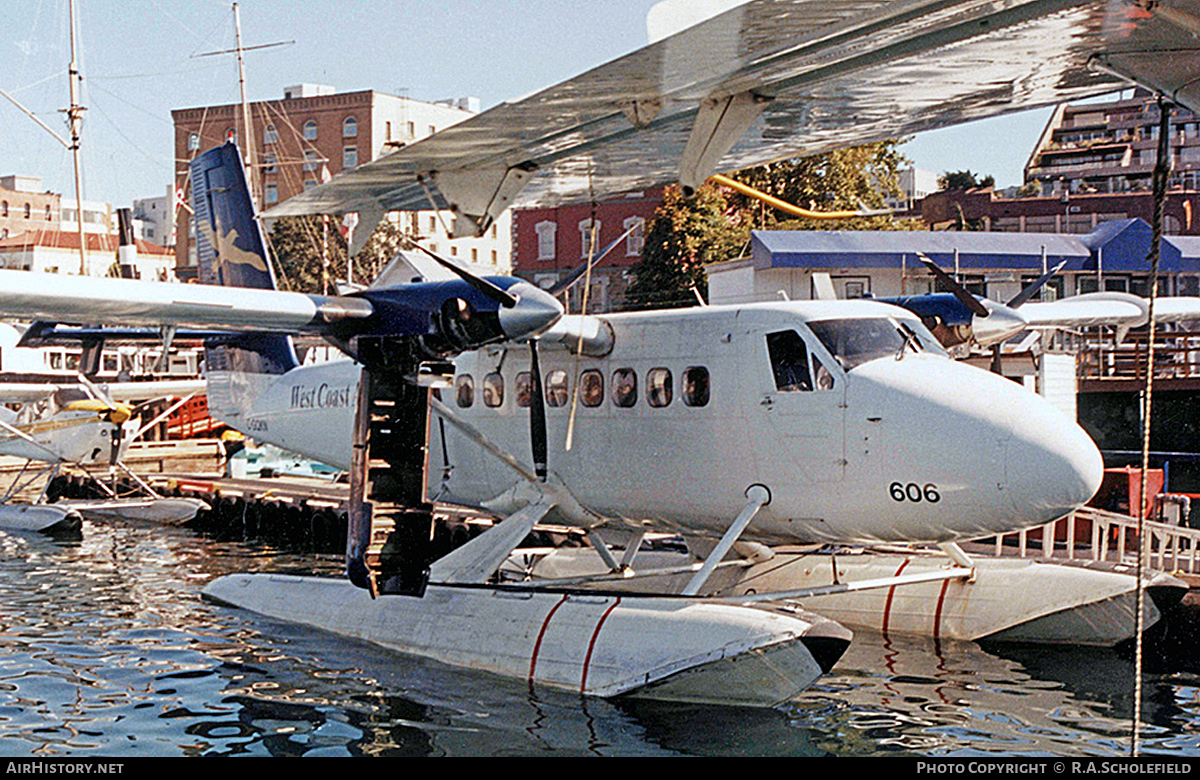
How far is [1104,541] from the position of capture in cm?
1427

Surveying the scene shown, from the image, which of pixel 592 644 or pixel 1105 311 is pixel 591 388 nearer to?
pixel 592 644

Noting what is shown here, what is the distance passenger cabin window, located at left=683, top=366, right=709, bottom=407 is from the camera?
39.1 feet

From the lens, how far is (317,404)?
16047 millimetres

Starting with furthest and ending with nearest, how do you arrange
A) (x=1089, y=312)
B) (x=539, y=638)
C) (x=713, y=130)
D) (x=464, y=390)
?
(x=1089, y=312), (x=464, y=390), (x=539, y=638), (x=713, y=130)

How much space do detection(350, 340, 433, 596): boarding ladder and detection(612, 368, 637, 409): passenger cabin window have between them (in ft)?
6.69

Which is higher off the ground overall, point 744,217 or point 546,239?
point 546,239

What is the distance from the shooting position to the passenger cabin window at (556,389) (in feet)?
42.9

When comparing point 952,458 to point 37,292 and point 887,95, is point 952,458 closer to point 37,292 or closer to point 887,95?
point 887,95

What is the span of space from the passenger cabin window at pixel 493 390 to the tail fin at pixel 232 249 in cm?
511

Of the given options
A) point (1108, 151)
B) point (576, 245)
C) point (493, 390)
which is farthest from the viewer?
point (1108, 151)

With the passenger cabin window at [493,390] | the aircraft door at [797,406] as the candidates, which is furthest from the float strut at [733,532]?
the passenger cabin window at [493,390]

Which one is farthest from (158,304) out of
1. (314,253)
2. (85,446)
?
(314,253)

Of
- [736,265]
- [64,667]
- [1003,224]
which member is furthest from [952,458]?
[1003,224]

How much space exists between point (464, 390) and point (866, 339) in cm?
508
